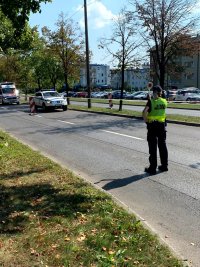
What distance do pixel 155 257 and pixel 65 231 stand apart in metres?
1.18

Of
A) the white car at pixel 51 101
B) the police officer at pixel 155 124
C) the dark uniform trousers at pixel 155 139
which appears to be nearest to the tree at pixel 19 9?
the police officer at pixel 155 124

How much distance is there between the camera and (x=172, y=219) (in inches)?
219

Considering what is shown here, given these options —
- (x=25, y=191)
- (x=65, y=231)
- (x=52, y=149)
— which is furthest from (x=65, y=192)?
(x=52, y=149)

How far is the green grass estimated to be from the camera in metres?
3.93

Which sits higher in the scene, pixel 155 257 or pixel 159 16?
pixel 159 16

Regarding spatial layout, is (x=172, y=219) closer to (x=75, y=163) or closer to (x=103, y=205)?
(x=103, y=205)

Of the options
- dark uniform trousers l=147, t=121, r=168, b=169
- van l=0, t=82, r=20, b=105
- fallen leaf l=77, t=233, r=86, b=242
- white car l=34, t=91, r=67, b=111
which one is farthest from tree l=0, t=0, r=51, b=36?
van l=0, t=82, r=20, b=105

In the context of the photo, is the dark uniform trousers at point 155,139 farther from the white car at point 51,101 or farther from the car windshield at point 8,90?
the car windshield at point 8,90

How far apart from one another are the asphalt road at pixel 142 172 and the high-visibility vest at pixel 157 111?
1143 mm

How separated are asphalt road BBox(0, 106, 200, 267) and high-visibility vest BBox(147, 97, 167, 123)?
3.75 ft

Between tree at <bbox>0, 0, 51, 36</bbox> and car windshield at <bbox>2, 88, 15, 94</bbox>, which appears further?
car windshield at <bbox>2, 88, 15, 94</bbox>

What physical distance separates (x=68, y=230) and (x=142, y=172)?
3.99m

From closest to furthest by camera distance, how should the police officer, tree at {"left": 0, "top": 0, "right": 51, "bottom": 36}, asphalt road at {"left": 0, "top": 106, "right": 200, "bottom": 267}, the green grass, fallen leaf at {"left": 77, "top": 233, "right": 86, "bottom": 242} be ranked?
the green grass, fallen leaf at {"left": 77, "top": 233, "right": 86, "bottom": 242}, asphalt road at {"left": 0, "top": 106, "right": 200, "bottom": 267}, tree at {"left": 0, "top": 0, "right": 51, "bottom": 36}, the police officer

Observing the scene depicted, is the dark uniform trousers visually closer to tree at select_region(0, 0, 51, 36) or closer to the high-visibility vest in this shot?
the high-visibility vest
